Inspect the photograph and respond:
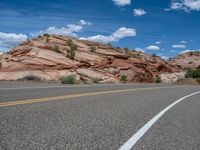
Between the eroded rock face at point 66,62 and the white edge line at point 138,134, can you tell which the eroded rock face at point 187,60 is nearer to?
the eroded rock face at point 66,62

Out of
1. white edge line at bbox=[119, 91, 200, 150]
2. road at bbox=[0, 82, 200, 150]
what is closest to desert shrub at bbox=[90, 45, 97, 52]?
road at bbox=[0, 82, 200, 150]

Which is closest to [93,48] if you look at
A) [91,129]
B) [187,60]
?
[91,129]

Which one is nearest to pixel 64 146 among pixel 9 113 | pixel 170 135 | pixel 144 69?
pixel 170 135

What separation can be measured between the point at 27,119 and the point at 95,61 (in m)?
40.9

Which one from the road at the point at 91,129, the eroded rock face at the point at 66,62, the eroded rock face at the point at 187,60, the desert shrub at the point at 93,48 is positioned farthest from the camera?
the eroded rock face at the point at 187,60

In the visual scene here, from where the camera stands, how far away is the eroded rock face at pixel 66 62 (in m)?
40.8

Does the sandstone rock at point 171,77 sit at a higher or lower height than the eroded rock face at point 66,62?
lower

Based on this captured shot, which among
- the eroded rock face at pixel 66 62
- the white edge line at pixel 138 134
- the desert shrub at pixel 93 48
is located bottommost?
the white edge line at pixel 138 134

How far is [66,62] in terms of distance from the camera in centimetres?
4444

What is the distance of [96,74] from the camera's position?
44.1 meters

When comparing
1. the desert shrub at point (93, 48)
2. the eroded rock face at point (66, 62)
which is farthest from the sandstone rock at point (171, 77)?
the desert shrub at point (93, 48)

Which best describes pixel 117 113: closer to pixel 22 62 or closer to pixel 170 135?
pixel 170 135

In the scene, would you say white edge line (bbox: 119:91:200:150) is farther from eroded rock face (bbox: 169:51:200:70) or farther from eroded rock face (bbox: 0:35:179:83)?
eroded rock face (bbox: 169:51:200:70)

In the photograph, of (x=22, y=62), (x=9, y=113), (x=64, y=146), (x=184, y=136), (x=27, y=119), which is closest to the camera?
(x=64, y=146)
